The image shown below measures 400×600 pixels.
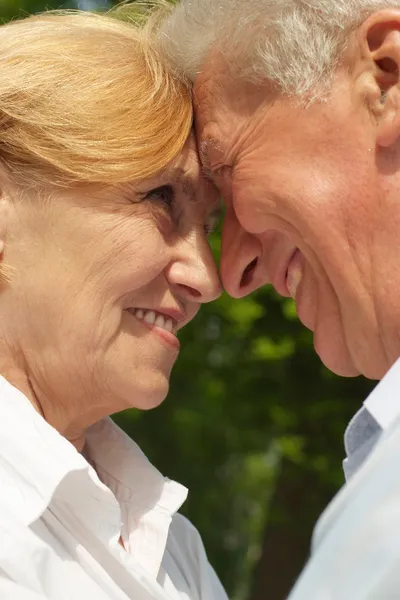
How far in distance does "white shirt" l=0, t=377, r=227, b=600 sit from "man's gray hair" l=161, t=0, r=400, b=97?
117 cm

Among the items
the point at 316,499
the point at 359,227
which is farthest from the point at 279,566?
the point at 359,227

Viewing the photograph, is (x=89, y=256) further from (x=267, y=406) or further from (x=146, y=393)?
(x=267, y=406)

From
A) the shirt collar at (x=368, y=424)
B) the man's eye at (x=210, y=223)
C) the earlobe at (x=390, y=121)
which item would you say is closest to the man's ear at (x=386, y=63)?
the earlobe at (x=390, y=121)

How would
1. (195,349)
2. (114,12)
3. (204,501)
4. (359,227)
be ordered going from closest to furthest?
1. (359,227)
2. (114,12)
3. (195,349)
4. (204,501)

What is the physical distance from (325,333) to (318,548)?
4.99 ft

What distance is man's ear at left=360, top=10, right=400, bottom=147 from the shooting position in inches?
97.0

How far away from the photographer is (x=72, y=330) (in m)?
2.83

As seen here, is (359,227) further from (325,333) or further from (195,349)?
(195,349)

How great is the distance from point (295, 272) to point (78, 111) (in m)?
0.85

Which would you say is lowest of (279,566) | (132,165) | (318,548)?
(279,566)

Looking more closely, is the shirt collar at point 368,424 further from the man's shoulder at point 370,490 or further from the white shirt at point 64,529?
the white shirt at point 64,529

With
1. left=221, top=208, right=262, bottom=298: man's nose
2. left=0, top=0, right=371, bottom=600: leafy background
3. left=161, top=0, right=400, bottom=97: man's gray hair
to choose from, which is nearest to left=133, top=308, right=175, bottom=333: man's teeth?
left=221, top=208, right=262, bottom=298: man's nose

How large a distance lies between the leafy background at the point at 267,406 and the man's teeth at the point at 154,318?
6.82 feet

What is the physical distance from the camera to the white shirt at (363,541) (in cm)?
134
